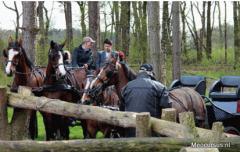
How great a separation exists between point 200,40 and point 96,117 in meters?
29.9

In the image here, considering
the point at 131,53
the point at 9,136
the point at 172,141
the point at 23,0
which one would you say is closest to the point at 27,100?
the point at 9,136

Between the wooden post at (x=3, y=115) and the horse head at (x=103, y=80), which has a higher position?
the horse head at (x=103, y=80)

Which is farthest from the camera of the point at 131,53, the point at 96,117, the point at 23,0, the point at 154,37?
the point at 131,53

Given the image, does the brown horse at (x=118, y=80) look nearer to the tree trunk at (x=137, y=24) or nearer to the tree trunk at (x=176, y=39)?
the tree trunk at (x=176, y=39)

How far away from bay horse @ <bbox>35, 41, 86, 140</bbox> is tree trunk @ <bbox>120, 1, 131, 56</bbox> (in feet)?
60.3

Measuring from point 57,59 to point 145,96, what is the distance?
2329 millimetres

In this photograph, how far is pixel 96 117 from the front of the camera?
6027 millimetres

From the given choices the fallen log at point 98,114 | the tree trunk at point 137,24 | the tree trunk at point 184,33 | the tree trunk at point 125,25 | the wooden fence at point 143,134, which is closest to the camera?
the wooden fence at point 143,134

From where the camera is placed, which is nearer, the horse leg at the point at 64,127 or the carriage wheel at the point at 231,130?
the carriage wheel at the point at 231,130

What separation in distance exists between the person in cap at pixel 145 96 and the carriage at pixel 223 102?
1.80 m

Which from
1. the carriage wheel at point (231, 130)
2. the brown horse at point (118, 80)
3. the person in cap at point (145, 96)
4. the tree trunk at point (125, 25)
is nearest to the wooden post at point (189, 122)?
the person in cap at point (145, 96)

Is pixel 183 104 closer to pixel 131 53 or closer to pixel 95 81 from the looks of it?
pixel 95 81

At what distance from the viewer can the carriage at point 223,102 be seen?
805 cm

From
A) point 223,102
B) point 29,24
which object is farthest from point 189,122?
point 29,24
